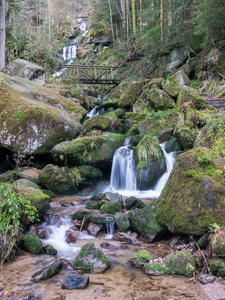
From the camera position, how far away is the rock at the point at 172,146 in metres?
8.97

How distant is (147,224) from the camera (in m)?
4.80

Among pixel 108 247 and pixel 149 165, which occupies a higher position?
pixel 149 165

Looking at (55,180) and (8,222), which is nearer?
(8,222)

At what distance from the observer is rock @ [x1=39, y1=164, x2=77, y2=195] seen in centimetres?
788

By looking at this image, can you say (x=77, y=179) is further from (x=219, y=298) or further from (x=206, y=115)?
(x=219, y=298)

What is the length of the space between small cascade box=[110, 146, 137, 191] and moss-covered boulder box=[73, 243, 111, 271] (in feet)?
15.4

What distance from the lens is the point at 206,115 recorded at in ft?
30.4

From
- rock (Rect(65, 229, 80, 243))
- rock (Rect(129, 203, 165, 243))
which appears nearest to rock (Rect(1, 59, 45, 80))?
rock (Rect(65, 229, 80, 243))

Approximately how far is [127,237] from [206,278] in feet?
6.02

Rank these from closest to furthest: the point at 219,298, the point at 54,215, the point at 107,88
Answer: the point at 219,298
the point at 54,215
the point at 107,88

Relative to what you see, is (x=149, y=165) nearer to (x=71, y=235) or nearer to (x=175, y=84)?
(x=71, y=235)

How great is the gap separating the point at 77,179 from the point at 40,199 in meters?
3.05

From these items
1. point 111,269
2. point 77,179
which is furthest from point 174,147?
point 111,269

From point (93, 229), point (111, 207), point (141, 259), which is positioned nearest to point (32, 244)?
point (93, 229)
